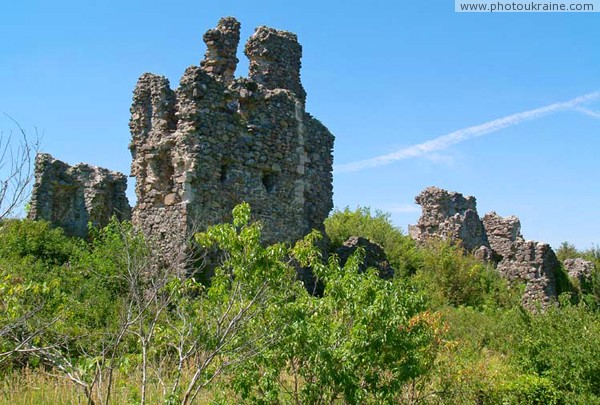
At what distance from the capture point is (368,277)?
8133 mm

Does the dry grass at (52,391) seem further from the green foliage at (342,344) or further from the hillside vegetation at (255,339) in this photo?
the green foliage at (342,344)

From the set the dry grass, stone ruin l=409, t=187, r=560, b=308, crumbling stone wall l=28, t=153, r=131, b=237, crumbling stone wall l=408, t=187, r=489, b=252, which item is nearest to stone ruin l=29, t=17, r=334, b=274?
the dry grass

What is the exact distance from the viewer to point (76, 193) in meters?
21.1

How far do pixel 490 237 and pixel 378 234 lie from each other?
21.4 feet

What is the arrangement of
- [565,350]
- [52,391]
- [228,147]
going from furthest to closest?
[228,147], [565,350], [52,391]

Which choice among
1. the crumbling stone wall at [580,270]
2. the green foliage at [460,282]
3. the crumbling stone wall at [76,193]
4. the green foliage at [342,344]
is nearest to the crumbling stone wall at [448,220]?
the crumbling stone wall at [580,270]

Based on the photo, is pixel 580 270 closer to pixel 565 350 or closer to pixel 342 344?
pixel 565 350

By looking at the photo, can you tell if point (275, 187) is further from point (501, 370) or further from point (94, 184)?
point (94, 184)

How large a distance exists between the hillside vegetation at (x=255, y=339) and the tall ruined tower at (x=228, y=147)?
108 centimetres

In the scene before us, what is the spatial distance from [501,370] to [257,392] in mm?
4957

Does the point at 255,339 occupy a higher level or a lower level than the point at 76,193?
lower

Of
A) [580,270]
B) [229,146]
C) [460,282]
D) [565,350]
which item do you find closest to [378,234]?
[460,282]

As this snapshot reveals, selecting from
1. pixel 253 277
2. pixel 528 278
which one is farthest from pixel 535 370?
pixel 528 278

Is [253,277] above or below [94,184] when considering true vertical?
below
